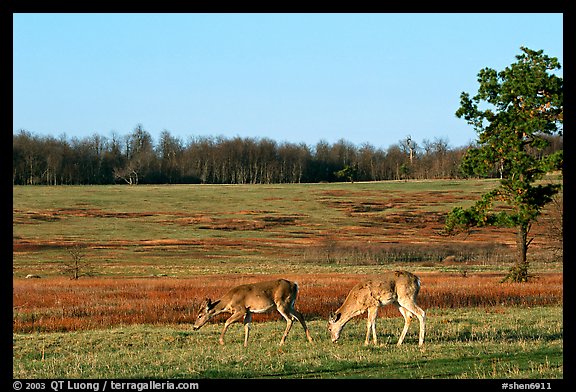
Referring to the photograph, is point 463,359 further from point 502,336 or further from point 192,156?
point 192,156

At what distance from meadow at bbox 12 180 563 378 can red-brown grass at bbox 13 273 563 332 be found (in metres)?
0.07

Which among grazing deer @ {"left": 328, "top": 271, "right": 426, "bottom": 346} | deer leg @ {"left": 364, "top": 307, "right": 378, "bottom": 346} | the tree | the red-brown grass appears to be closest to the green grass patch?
deer leg @ {"left": 364, "top": 307, "right": 378, "bottom": 346}

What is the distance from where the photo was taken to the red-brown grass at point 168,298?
24016 mm

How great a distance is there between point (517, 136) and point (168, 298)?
1887 centimetres

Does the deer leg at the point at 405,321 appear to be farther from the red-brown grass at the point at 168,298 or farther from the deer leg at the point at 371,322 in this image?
the red-brown grass at the point at 168,298

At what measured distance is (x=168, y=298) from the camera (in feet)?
97.9

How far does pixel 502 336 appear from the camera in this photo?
18328 mm

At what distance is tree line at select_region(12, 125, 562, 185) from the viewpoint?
155375 mm

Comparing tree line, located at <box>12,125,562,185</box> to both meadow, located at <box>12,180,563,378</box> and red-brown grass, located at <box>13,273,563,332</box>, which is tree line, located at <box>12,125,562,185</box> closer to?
meadow, located at <box>12,180,563,378</box>

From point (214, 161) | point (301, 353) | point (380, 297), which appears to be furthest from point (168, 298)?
point (214, 161)

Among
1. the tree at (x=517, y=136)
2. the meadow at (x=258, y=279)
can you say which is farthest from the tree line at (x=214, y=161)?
the tree at (x=517, y=136)

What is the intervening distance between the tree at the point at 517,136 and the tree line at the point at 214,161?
118332 mm
